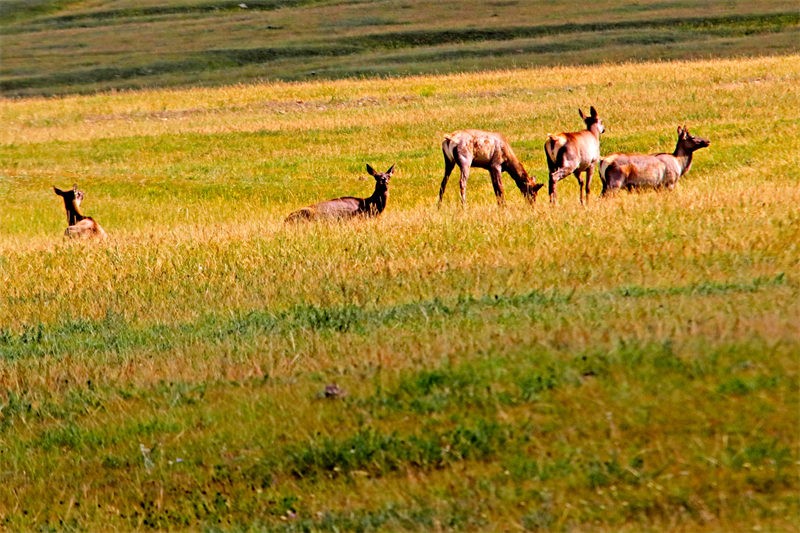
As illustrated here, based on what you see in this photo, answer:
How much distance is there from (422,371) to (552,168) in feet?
39.0

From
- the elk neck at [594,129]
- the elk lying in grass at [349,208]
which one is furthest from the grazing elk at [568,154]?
the elk lying in grass at [349,208]

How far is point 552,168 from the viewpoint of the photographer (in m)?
20.4

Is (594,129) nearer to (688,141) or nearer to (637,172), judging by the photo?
(688,141)

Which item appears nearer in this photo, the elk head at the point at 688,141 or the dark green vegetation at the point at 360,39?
the elk head at the point at 688,141

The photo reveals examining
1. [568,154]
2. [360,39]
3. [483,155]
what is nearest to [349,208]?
[483,155]

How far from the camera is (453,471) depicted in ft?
25.5

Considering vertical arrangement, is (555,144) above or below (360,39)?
above

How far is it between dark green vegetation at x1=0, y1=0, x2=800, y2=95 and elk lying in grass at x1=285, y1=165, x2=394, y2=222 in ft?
127

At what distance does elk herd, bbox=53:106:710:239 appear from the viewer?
19141mm

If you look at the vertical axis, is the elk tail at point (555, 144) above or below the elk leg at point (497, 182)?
above

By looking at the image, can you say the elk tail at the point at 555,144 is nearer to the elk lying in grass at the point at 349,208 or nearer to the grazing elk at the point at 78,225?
the elk lying in grass at the point at 349,208

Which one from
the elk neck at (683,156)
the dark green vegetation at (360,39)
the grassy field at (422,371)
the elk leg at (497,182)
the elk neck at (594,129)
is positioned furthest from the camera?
the dark green vegetation at (360,39)

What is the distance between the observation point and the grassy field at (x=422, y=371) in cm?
743

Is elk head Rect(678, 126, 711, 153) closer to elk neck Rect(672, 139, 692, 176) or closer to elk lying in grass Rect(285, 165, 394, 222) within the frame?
elk neck Rect(672, 139, 692, 176)
